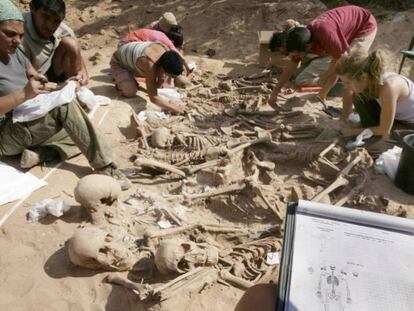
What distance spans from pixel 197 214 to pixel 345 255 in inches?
81.5

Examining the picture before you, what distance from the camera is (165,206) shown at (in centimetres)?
339

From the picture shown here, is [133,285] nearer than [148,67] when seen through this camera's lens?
Yes

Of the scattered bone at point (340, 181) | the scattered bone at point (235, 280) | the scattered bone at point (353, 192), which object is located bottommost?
the scattered bone at point (235, 280)

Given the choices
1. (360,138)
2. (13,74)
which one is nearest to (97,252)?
(13,74)

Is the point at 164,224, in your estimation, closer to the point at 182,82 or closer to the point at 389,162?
the point at 389,162

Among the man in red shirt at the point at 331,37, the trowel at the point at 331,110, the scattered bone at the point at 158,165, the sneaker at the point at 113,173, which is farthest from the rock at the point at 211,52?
the sneaker at the point at 113,173

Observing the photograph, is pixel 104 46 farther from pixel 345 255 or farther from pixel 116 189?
pixel 345 255

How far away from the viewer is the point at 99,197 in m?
3.07

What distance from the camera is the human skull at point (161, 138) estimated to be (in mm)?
4336

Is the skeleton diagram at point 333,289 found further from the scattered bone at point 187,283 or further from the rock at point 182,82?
the rock at point 182,82

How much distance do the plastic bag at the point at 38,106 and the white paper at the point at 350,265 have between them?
2717mm

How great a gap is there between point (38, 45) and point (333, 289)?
12.6 feet

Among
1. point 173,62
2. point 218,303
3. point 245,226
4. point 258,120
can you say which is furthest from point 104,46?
point 218,303

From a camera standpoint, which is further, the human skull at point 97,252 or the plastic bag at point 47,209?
the plastic bag at point 47,209
